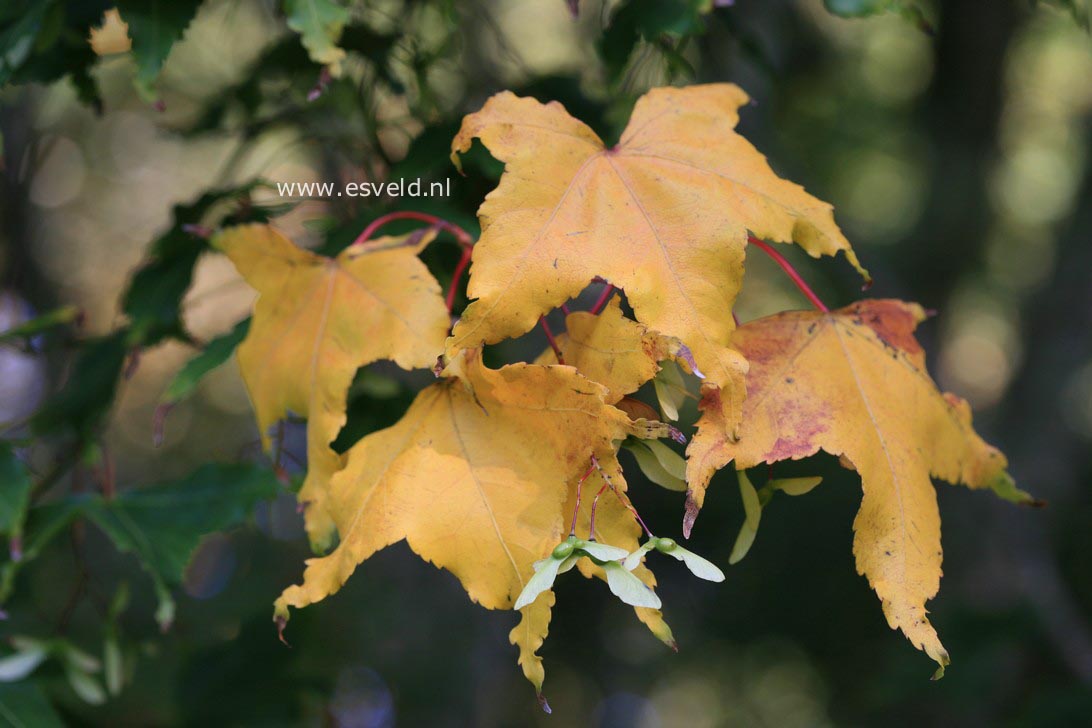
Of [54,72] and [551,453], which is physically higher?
[54,72]

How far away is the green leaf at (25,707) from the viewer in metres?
0.96

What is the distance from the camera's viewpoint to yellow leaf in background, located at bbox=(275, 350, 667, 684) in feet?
2.18

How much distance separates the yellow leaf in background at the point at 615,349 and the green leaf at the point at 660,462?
0.04 metres

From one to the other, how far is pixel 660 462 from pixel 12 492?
0.80m

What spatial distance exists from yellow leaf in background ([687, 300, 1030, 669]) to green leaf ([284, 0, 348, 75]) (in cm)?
49

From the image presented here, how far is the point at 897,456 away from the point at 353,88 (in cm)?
99

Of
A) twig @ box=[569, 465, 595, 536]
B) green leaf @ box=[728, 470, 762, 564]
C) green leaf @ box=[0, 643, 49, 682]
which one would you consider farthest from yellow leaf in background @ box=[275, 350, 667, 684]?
green leaf @ box=[0, 643, 49, 682]

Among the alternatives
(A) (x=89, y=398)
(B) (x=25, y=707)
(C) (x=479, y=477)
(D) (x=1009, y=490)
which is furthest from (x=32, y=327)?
(D) (x=1009, y=490)

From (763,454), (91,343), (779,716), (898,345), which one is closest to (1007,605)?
(898,345)

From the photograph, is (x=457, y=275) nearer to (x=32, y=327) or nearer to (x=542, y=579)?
(x=542, y=579)

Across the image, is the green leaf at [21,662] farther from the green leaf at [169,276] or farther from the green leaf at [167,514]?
the green leaf at [169,276]

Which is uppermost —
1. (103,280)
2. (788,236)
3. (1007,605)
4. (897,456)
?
(788,236)

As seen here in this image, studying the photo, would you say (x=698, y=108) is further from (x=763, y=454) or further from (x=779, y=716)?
(x=779, y=716)

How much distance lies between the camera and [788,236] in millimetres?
736
